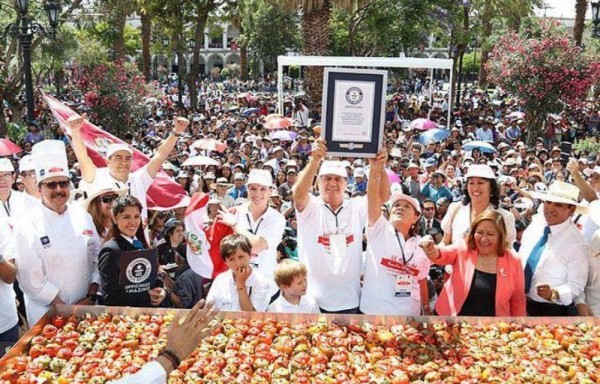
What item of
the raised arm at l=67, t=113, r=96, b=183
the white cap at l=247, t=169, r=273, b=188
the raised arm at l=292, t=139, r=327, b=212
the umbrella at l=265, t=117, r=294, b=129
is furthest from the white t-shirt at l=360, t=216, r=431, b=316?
the umbrella at l=265, t=117, r=294, b=129

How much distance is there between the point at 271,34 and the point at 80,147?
1888 inches

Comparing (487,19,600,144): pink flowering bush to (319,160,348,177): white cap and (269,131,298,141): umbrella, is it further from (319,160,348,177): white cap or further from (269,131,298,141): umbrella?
(319,160,348,177): white cap

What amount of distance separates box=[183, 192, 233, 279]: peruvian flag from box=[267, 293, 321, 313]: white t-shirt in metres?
0.65

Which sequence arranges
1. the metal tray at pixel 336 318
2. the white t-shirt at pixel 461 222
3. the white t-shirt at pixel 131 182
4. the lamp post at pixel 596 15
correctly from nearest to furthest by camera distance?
the metal tray at pixel 336 318 < the white t-shirt at pixel 461 222 < the white t-shirt at pixel 131 182 < the lamp post at pixel 596 15

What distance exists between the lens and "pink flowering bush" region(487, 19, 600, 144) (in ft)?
60.5

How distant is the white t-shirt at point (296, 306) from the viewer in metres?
4.39

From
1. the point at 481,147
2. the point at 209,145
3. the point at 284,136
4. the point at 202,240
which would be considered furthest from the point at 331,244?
the point at 284,136

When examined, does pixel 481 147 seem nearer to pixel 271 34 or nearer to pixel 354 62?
pixel 354 62

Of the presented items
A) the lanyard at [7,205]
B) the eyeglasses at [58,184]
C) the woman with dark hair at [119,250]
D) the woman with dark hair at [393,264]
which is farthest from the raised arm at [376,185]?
the lanyard at [7,205]

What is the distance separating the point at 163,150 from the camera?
5855mm

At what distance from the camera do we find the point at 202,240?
18.4ft

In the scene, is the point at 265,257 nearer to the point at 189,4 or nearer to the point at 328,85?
the point at 328,85

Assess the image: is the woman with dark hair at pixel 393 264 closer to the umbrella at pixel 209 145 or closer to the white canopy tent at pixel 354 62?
the umbrella at pixel 209 145

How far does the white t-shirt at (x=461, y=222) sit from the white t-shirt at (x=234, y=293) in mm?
1529
